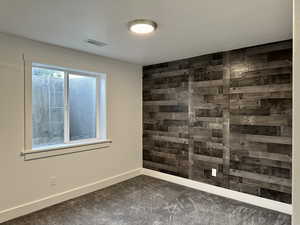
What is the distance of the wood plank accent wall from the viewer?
272cm

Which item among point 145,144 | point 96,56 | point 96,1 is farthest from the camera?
point 145,144

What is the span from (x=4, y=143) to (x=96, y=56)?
188 cm

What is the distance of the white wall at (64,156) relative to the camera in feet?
8.29

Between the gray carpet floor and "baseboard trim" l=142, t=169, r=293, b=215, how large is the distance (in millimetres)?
97

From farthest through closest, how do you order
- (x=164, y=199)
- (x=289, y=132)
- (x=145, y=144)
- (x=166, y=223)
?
(x=145, y=144) < (x=164, y=199) < (x=289, y=132) < (x=166, y=223)

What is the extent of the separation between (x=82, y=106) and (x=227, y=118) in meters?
2.45

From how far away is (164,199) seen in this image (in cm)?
310

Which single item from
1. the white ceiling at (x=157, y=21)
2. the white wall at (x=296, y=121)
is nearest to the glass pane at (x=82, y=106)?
the white ceiling at (x=157, y=21)

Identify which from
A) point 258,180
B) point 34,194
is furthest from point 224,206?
point 34,194

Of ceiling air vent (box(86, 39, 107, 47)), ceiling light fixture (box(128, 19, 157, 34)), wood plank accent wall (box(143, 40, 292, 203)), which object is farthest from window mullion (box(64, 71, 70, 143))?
wood plank accent wall (box(143, 40, 292, 203))

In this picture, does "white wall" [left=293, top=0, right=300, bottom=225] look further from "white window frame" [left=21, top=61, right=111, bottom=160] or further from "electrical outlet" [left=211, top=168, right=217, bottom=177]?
"white window frame" [left=21, top=61, right=111, bottom=160]

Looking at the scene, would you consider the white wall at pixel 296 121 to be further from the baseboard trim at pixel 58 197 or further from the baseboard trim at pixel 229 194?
the baseboard trim at pixel 58 197

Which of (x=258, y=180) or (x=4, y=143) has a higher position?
(x=4, y=143)

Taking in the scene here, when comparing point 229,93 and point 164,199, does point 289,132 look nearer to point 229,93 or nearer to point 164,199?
point 229,93
